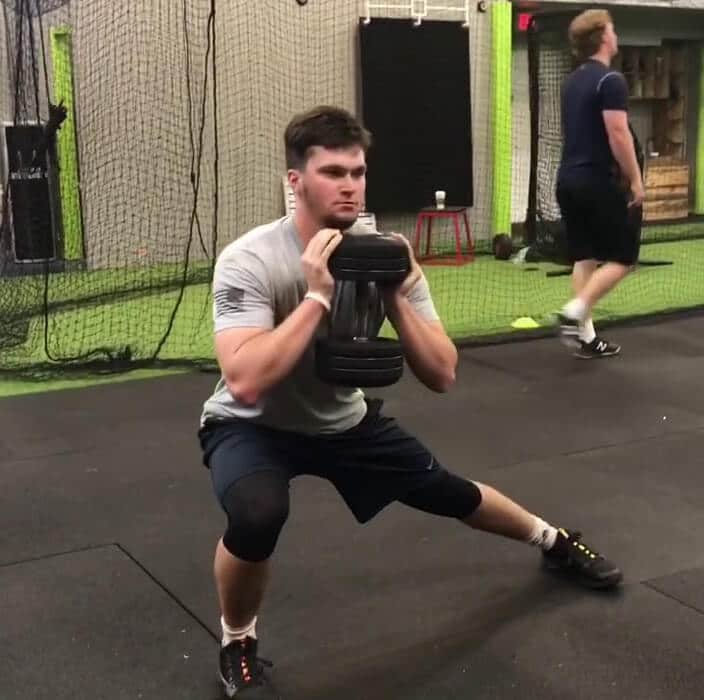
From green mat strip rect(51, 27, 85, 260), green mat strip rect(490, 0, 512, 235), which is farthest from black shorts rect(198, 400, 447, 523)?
green mat strip rect(490, 0, 512, 235)

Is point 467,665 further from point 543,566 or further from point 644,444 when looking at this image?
point 644,444

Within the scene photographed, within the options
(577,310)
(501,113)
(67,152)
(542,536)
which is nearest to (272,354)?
(542,536)

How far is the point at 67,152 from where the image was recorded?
6770 mm

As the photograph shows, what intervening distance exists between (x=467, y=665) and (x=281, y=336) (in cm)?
75

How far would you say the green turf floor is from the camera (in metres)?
4.76

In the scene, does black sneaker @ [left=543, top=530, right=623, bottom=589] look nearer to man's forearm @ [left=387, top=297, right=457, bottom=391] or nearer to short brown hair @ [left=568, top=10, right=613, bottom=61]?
man's forearm @ [left=387, top=297, right=457, bottom=391]

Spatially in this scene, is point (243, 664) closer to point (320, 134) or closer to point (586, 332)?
point (320, 134)

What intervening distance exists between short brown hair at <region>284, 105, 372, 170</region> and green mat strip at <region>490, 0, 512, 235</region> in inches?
258

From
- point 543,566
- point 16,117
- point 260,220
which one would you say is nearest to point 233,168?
point 260,220

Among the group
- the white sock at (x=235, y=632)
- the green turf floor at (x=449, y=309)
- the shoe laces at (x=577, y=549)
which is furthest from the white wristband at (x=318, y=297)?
the green turf floor at (x=449, y=309)

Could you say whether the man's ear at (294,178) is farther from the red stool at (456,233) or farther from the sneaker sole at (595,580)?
the red stool at (456,233)

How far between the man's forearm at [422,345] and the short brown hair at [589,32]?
271 centimetres

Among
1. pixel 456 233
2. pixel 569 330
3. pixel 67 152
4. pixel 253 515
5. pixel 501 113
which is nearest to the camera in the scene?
pixel 253 515

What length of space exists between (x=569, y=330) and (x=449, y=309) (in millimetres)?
1446
